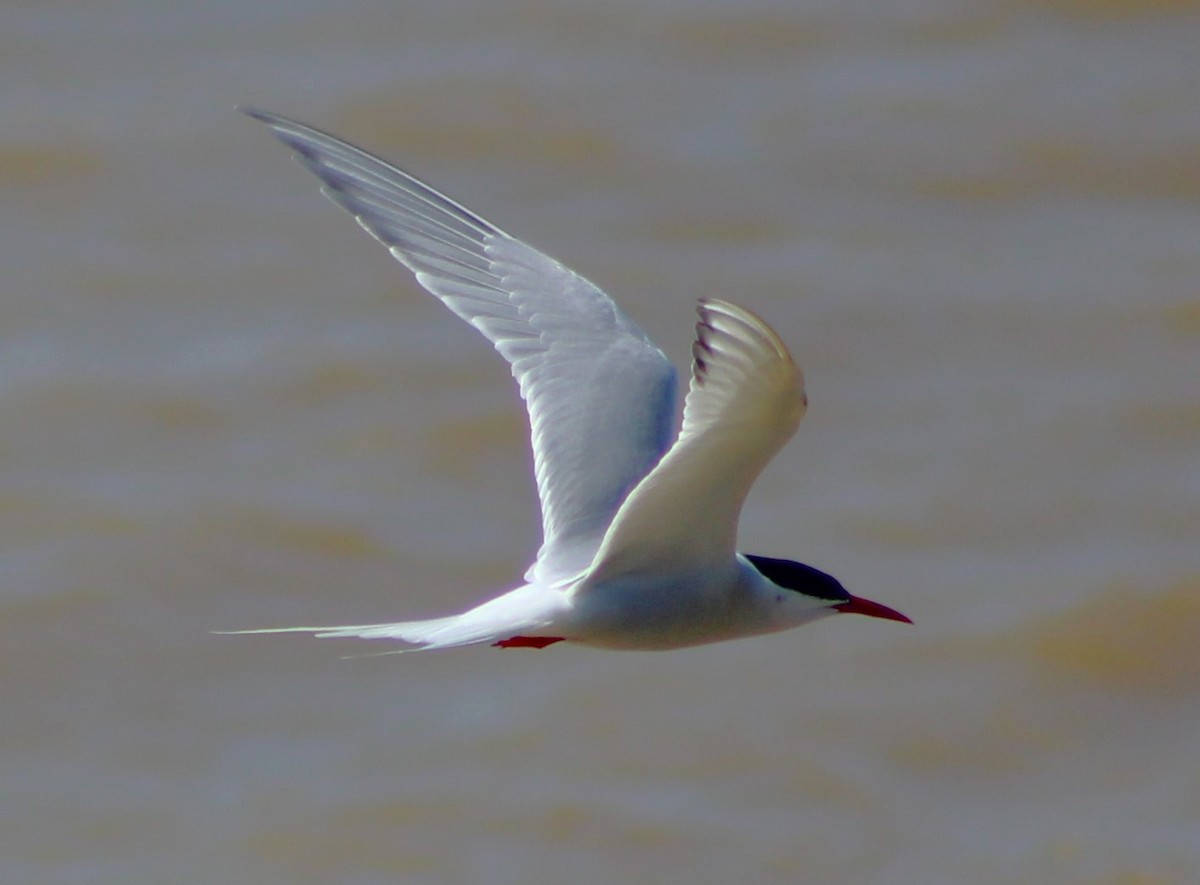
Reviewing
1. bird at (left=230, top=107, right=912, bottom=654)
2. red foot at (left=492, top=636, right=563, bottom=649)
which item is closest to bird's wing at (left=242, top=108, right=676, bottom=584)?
bird at (left=230, top=107, right=912, bottom=654)

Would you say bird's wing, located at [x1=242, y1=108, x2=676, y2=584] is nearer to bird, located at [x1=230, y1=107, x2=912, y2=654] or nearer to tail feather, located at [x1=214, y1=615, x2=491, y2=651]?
bird, located at [x1=230, y1=107, x2=912, y2=654]

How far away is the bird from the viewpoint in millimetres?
3717

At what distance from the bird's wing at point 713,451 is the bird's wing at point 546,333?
50 centimetres

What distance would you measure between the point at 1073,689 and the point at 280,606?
108 inches

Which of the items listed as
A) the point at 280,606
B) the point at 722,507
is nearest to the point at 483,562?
the point at 280,606

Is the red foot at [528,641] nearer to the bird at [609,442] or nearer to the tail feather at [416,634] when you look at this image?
the bird at [609,442]

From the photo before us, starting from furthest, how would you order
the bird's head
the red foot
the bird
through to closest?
the bird's head → the red foot → the bird

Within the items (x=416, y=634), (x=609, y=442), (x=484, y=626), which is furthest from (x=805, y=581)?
(x=416, y=634)

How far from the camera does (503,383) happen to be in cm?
796

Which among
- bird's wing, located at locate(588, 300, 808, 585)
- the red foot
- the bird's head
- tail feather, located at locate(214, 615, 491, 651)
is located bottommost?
the red foot

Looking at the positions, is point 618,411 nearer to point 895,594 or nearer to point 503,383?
point 895,594

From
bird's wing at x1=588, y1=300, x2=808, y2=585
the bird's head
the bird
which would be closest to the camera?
bird's wing at x1=588, y1=300, x2=808, y2=585

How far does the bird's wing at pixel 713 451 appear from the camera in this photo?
3.60 meters

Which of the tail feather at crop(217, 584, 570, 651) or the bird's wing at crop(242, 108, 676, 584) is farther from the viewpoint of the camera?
the bird's wing at crop(242, 108, 676, 584)
